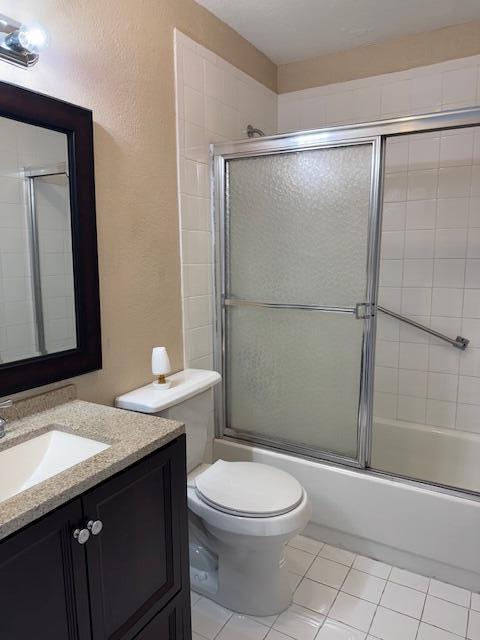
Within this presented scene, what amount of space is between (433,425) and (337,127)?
69.4 inches

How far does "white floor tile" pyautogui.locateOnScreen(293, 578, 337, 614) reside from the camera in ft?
5.75

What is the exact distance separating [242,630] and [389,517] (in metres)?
0.76

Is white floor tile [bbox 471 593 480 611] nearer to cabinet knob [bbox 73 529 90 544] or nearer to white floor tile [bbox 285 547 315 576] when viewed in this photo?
white floor tile [bbox 285 547 315 576]

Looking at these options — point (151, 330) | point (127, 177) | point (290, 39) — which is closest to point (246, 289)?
point (151, 330)

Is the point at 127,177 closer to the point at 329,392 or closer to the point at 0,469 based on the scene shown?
the point at 0,469

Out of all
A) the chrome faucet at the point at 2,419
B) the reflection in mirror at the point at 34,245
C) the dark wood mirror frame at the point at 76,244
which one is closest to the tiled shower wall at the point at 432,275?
the dark wood mirror frame at the point at 76,244

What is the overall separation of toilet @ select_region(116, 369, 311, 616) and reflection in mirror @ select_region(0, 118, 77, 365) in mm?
417

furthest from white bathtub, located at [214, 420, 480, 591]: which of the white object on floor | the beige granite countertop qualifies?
the beige granite countertop

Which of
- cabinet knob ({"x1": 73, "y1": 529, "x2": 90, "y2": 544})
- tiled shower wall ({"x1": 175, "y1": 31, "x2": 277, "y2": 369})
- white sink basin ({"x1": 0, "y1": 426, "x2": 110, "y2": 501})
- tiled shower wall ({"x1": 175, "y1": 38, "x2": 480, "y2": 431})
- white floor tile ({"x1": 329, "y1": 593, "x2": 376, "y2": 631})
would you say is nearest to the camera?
cabinet knob ({"x1": 73, "y1": 529, "x2": 90, "y2": 544})

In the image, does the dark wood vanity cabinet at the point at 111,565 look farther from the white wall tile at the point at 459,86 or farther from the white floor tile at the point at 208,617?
the white wall tile at the point at 459,86

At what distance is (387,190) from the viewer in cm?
260

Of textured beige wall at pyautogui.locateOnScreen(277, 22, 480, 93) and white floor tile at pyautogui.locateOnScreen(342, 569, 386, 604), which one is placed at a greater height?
textured beige wall at pyautogui.locateOnScreen(277, 22, 480, 93)

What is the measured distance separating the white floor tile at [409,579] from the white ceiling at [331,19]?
8.30ft

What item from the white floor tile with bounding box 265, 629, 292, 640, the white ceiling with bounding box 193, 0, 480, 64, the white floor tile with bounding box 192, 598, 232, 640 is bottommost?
the white floor tile with bounding box 192, 598, 232, 640
